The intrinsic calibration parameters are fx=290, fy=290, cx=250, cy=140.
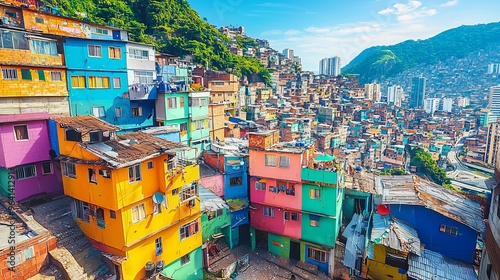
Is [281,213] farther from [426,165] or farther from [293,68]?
[293,68]

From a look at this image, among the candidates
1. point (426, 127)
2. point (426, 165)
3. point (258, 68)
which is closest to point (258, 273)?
point (426, 165)

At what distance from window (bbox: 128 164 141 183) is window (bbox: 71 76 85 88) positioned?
8.91 m

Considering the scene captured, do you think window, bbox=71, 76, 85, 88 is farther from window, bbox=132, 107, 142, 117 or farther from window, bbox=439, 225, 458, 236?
window, bbox=439, 225, 458, 236

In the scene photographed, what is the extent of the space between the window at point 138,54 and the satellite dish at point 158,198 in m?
12.0

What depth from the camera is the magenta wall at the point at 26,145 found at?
1357 cm

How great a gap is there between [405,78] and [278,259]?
7182 inches

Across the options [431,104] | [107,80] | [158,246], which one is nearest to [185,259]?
[158,246]

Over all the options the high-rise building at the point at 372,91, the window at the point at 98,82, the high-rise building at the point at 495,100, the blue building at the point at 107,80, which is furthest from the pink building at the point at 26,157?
the high-rise building at the point at 495,100

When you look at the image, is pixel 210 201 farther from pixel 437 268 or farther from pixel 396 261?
pixel 437 268

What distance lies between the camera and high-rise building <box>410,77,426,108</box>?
409 feet

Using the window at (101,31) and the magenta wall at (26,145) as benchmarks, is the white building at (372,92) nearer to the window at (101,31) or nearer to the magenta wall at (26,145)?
the window at (101,31)

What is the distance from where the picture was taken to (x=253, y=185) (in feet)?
63.9

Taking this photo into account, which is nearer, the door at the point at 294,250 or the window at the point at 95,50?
the window at the point at 95,50

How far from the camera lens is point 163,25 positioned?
58.1 metres
